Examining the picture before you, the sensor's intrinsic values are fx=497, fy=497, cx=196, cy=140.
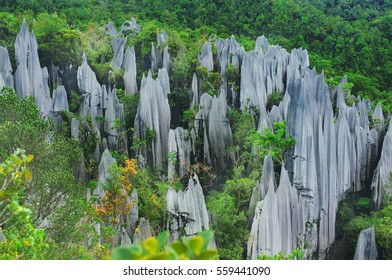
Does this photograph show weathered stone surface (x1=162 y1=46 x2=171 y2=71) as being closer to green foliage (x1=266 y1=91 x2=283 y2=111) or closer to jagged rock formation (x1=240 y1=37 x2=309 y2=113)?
jagged rock formation (x1=240 y1=37 x2=309 y2=113)

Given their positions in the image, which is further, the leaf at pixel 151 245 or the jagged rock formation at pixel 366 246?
the jagged rock formation at pixel 366 246

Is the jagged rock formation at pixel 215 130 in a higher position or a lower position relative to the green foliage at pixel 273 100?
lower

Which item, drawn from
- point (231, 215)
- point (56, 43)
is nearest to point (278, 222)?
point (231, 215)

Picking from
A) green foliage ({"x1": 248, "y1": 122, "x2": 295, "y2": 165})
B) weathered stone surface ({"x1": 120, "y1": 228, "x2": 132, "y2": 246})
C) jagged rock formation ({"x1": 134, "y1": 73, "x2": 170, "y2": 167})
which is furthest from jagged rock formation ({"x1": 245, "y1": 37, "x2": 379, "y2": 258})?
jagged rock formation ({"x1": 134, "y1": 73, "x2": 170, "y2": 167})

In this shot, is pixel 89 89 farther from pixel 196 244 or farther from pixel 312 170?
pixel 196 244

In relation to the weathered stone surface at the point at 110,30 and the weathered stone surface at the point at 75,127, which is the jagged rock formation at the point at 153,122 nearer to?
the weathered stone surface at the point at 75,127

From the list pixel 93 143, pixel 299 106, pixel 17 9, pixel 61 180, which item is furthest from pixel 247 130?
pixel 17 9

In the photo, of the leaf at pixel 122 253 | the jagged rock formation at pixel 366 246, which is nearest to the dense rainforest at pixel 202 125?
the jagged rock formation at pixel 366 246
